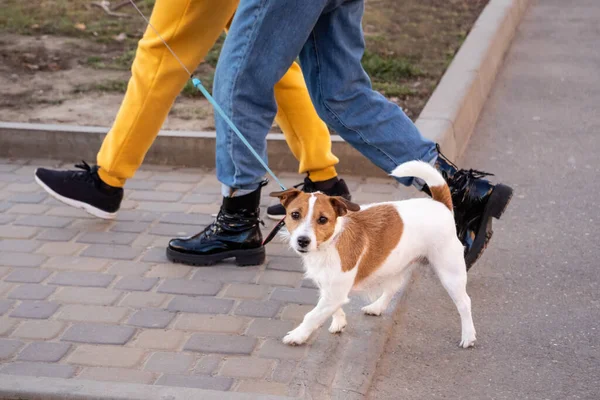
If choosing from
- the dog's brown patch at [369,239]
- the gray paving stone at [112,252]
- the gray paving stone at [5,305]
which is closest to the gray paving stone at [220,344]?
the dog's brown patch at [369,239]

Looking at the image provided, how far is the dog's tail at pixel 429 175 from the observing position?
3.63m

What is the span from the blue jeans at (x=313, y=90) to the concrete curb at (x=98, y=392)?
4.11ft

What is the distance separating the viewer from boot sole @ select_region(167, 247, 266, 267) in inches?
173

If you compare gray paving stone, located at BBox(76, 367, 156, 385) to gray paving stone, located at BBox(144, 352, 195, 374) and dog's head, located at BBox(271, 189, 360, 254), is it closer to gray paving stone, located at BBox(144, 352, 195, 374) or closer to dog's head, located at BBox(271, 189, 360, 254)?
gray paving stone, located at BBox(144, 352, 195, 374)

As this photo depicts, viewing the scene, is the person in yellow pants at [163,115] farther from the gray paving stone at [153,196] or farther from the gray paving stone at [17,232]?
the gray paving stone at [153,196]

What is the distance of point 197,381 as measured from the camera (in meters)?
3.32

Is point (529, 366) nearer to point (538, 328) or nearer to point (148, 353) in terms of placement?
point (538, 328)

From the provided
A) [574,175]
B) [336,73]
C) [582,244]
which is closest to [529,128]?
[574,175]

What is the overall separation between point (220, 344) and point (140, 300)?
573 millimetres

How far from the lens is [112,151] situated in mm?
4656

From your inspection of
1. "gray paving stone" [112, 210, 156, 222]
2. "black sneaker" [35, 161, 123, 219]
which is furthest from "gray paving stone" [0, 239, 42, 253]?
"gray paving stone" [112, 210, 156, 222]

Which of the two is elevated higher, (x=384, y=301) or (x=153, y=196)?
(x=384, y=301)

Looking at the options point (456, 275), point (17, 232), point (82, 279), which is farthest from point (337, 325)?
point (17, 232)

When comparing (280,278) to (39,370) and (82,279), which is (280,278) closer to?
(82,279)
